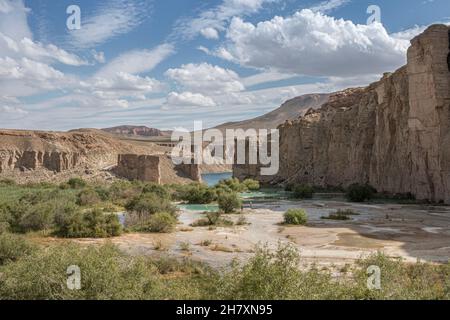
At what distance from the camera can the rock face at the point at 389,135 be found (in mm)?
32062

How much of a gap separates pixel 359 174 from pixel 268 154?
923 inches

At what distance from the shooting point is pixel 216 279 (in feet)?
25.7

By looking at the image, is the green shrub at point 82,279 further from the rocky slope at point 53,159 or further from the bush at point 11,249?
the rocky slope at point 53,159

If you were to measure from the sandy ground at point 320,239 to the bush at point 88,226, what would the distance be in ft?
2.43

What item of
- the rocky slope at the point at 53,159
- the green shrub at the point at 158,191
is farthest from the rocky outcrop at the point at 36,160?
the green shrub at the point at 158,191

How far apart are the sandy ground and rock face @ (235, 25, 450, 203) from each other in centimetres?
830

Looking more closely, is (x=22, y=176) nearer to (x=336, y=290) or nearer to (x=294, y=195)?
(x=294, y=195)

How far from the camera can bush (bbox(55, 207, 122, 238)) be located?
1844 centimetres

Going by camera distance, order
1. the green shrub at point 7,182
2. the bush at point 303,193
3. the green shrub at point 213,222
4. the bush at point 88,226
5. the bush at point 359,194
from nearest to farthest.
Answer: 1. the bush at point 88,226
2. the green shrub at point 213,222
3. the bush at point 359,194
4. the bush at point 303,193
5. the green shrub at point 7,182

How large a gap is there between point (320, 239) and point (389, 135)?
26.7 m

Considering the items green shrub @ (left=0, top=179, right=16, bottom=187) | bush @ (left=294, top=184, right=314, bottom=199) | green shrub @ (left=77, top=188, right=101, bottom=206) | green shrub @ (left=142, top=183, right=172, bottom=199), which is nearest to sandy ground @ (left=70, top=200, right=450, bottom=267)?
green shrub @ (left=142, top=183, right=172, bottom=199)

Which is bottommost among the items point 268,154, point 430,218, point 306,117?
point 430,218
